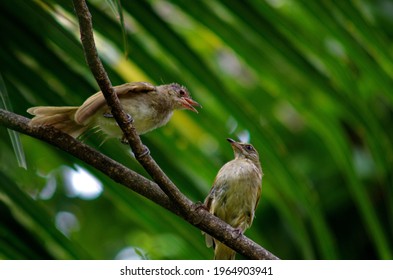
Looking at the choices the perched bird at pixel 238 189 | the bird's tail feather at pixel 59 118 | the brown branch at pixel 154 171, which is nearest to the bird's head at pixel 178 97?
the perched bird at pixel 238 189

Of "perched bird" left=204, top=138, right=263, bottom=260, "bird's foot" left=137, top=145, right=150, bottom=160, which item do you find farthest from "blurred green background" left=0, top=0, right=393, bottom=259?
"perched bird" left=204, top=138, right=263, bottom=260

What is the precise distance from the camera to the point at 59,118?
202 cm

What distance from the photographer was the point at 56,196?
3629mm

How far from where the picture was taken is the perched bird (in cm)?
307

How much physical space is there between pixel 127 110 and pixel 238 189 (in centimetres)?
82

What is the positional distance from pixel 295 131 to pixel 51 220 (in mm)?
4445

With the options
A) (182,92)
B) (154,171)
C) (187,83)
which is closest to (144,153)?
(154,171)

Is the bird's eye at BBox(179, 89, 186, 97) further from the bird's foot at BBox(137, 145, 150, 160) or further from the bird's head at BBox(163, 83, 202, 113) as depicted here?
the bird's foot at BBox(137, 145, 150, 160)

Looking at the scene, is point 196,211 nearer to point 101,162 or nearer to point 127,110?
point 101,162

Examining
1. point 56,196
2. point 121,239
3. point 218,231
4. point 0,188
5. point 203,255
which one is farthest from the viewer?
point 121,239

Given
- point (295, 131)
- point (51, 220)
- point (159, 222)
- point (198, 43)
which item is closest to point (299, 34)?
point (159, 222)

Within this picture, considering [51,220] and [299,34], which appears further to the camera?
[299,34]

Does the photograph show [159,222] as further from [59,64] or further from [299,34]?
[299,34]

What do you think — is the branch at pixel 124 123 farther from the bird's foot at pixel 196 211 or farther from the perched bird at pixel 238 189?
the perched bird at pixel 238 189
